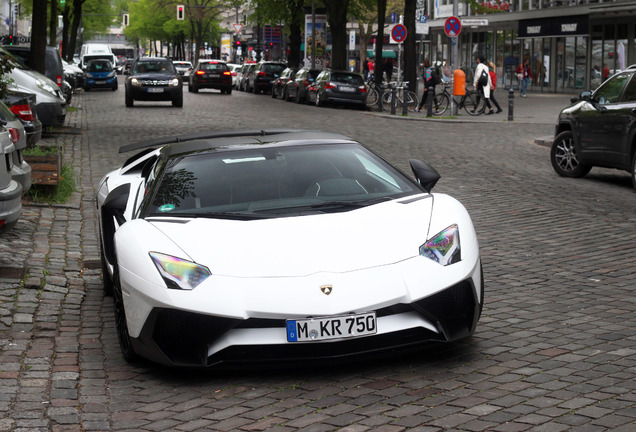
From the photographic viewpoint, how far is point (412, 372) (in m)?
5.63

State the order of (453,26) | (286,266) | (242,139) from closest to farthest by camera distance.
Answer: (286,266), (242,139), (453,26)

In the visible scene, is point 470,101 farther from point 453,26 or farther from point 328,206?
point 328,206

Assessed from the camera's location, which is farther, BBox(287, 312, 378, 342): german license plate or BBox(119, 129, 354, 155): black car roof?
BBox(119, 129, 354, 155): black car roof

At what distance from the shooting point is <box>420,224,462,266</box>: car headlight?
5.72 metres

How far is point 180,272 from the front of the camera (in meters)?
5.50

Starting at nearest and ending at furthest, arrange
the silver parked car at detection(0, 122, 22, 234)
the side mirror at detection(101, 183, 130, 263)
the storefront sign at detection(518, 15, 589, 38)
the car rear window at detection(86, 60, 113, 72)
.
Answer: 1. the side mirror at detection(101, 183, 130, 263)
2. the silver parked car at detection(0, 122, 22, 234)
3. the storefront sign at detection(518, 15, 589, 38)
4. the car rear window at detection(86, 60, 113, 72)

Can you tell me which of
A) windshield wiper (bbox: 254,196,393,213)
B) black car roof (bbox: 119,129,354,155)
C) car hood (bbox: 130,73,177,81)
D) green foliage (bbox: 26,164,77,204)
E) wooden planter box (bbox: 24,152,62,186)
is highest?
car hood (bbox: 130,73,177,81)

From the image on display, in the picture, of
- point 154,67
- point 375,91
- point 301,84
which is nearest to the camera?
point 154,67

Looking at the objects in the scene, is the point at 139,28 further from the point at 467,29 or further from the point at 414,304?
the point at 414,304

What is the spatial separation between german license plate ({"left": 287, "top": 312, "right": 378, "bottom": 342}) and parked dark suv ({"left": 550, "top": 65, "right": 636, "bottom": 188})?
397 inches

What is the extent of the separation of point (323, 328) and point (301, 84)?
124 feet

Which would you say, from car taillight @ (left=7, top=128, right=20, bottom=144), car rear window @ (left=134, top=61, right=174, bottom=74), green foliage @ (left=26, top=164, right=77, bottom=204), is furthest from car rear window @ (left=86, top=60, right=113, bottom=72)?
car taillight @ (left=7, top=128, right=20, bottom=144)

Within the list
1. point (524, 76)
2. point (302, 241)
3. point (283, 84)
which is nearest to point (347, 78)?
point (283, 84)

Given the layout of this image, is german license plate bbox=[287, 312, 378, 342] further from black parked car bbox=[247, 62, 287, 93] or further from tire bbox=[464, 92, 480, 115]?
black parked car bbox=[247, 62, 287, 93]
